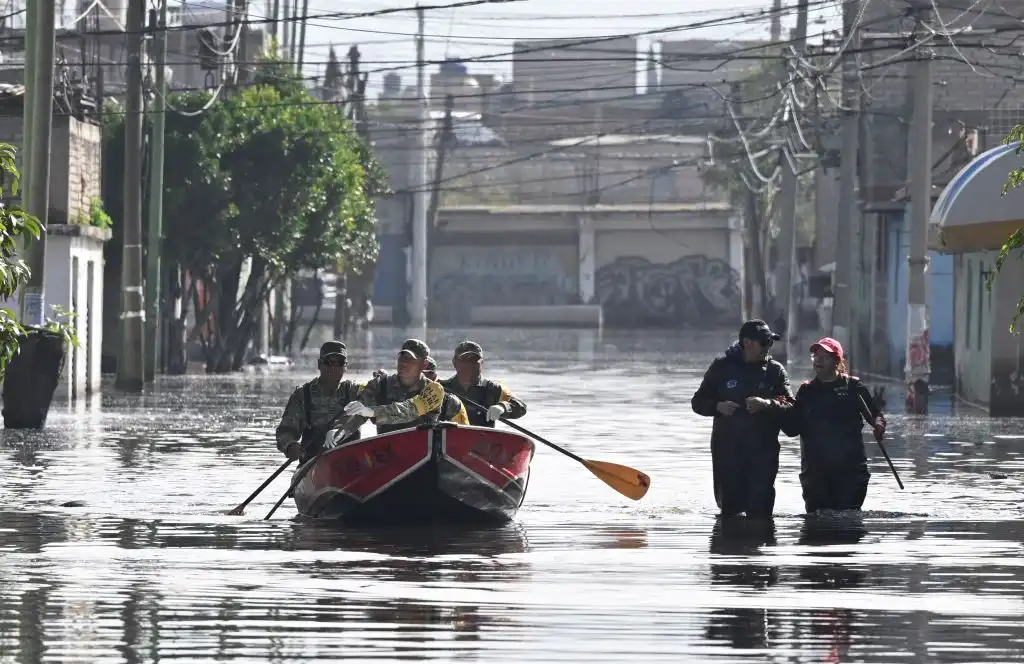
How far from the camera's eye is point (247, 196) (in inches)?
2108

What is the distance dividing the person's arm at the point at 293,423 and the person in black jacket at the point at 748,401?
322 cm

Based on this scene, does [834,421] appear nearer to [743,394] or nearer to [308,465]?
[743,394]

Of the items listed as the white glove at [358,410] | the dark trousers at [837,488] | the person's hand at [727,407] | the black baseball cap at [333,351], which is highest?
the black baseball cap at [333,351]

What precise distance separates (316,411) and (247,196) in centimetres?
3402

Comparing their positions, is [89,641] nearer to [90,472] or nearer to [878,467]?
[90,472]

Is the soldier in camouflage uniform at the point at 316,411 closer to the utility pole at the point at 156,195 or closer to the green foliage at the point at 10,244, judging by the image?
the green foliage at the point at 10,244

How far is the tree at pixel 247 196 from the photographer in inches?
2036

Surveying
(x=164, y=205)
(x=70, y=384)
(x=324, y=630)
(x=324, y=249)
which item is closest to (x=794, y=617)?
(x=324, y=630)

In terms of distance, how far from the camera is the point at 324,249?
5616cm

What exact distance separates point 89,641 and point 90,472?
13566 mm

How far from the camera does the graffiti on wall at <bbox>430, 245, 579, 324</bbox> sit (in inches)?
Result: 4269

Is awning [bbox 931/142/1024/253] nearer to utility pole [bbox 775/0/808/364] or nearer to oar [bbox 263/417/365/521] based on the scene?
oar [bbox 263/417/365/521]

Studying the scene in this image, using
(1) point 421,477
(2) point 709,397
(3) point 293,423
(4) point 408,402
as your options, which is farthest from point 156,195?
(2) point 709,397

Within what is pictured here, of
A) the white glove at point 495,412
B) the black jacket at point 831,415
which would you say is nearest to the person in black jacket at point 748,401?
the black jacket at point 831,415
